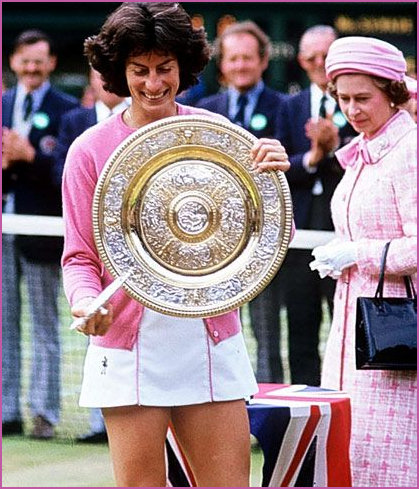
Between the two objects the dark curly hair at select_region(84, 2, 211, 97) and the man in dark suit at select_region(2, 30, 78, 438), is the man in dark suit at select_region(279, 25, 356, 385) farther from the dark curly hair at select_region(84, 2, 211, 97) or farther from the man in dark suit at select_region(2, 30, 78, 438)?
the dark curly hair at select_region(84, 2, 211, 97)

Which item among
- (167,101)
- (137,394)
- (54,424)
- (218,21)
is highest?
(218,21)

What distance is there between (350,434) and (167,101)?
1592mm

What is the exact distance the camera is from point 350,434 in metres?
5.38

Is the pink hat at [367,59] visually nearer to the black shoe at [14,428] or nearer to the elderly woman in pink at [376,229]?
the elderly woman in pink at [376,229]

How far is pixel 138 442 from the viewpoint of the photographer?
13.9 ft

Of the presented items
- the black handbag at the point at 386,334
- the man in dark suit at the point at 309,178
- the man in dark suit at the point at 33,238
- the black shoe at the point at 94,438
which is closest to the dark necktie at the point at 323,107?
the man in dark suit at the point at 309,178

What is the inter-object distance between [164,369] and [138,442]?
20 centimetres

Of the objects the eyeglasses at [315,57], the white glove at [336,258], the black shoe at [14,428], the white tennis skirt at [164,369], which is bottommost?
the black shoe at [14,428]

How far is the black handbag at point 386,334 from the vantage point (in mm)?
5242

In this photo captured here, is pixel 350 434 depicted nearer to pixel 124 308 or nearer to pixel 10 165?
pixel 124 308

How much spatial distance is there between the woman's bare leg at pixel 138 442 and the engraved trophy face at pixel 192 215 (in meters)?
0.31

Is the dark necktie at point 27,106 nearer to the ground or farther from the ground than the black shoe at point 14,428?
farther from the ground

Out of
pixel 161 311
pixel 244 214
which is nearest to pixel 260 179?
pixel 244 214

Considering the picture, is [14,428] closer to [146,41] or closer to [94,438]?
[94,438]
